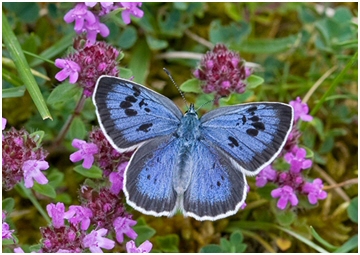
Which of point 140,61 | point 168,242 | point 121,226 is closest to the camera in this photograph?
point 121,226

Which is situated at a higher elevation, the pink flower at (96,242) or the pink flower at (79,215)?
the pink flower at (79,215)

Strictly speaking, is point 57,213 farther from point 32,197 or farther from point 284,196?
point 284,196

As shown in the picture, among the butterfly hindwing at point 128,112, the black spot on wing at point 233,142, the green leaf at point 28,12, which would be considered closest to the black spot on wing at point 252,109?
the black spot on wing at point 233,142

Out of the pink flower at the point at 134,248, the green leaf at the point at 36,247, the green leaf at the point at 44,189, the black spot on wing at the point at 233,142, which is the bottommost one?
the green leaf at the point at 36,247

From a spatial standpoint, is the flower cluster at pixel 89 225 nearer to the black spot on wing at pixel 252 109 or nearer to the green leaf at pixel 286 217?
A: the black spot on wing at pixel 252 109

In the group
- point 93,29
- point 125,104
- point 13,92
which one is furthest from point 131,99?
point 13,92

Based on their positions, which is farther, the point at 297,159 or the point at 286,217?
the point at 286,217

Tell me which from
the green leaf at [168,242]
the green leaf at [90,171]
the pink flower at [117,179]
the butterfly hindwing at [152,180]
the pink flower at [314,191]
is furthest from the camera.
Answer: the green leaf at [168,242]
